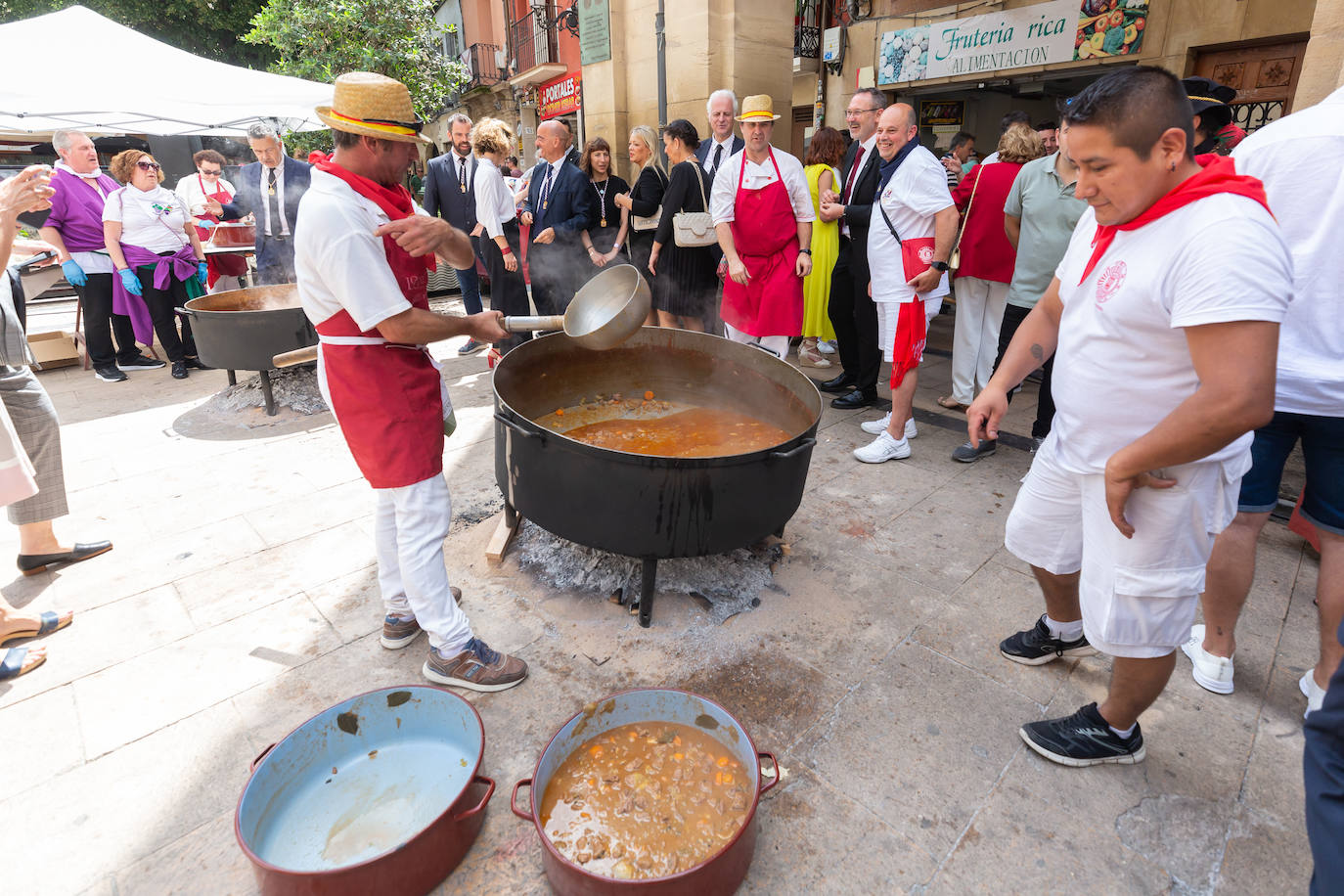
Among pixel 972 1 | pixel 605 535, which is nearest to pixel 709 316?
pixel 605 535

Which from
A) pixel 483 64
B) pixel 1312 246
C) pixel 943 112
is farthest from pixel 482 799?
pixel 483 64

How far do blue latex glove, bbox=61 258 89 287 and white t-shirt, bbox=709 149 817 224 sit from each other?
621 cm

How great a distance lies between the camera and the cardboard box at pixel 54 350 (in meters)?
7.12

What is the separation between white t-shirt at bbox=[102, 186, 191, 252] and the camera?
21.6ft

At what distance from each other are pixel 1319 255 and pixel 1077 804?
1969 millimetres

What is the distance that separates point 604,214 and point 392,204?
4628 millimetres

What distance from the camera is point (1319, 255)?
2.26 metres

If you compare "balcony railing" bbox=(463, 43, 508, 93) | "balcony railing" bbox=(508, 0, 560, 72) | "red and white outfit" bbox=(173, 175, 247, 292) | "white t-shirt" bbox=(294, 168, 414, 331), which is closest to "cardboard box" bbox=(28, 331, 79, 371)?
"red and white outfit" bbox=(173, 175, 247, 292)

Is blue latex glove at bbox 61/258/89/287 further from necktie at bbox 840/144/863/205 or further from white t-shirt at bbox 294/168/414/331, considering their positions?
necktie at bbox 840/144/863/205

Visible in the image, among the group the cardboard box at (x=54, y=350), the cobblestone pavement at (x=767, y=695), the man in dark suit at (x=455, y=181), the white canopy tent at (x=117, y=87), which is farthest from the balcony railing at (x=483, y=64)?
the cobblestone pavement at (x=767, y=695)

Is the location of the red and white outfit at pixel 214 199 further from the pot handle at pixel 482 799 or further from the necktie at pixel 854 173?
the pot handle at pixel 482 799

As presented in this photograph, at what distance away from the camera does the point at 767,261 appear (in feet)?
17.2

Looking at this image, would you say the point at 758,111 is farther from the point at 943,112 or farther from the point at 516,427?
the point at 943,112

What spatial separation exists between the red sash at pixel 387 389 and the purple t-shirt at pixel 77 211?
6244 millimetres
